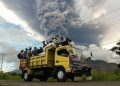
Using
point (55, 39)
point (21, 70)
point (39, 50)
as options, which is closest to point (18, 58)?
point (21, 70)

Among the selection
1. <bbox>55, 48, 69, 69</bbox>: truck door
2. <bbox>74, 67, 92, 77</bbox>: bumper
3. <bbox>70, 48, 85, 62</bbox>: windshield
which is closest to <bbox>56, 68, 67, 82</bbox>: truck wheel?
<bbox>55, 48, 69, 69</bbox>: truck door

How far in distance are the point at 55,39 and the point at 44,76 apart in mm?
3021

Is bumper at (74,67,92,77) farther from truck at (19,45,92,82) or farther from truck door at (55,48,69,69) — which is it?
truck door at (55,48,69,69)

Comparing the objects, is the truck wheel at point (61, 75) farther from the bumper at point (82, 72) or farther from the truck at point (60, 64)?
the bumper at point (82, 72)

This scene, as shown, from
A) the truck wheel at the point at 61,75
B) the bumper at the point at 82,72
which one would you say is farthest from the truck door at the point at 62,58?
the bumper at the point at 82,72

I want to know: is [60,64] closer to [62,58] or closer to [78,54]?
[62,58]

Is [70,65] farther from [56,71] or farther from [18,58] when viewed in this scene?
[18,58]

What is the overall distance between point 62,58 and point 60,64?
456mm

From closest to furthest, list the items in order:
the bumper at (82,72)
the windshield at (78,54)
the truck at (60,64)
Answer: the bumper at (82,72) < the truck at (60,64) < the windshield at (78,54)

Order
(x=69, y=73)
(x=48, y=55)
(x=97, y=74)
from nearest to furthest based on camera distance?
(x=69, y=73) → (x=48, y=55) → (x=97, y=74)

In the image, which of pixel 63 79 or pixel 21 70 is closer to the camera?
pixel 63 79

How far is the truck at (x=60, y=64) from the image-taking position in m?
23.6

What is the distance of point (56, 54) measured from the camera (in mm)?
25078

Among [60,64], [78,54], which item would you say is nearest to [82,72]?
[78,54]
